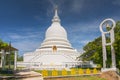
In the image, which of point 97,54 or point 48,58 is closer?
point 97,54

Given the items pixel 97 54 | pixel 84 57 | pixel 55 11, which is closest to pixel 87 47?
pixel 84 57

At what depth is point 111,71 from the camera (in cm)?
2420

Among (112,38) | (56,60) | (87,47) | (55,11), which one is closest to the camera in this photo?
(112,38)

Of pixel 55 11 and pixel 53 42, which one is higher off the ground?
pixel 55 11

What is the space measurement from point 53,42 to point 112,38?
3393 cm

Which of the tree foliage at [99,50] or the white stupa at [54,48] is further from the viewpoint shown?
the white stupa at [54,48]

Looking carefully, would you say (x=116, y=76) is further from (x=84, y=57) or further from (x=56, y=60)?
(x=56, y=60)

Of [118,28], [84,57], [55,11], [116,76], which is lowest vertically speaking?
[116,76]

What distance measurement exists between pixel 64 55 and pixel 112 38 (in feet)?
76.6

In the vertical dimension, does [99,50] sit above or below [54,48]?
below

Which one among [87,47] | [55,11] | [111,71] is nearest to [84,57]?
[87,47]

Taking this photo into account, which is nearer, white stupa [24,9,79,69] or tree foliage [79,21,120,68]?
tree foliage [79,21,120,68]

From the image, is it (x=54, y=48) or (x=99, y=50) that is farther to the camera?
(x=54, y=48)

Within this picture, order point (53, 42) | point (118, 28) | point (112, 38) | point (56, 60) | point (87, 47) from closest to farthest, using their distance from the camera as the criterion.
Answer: point (112, 38)
point (118, 28)
point (87, 47)
point (56, 60)
point (53, 42)
